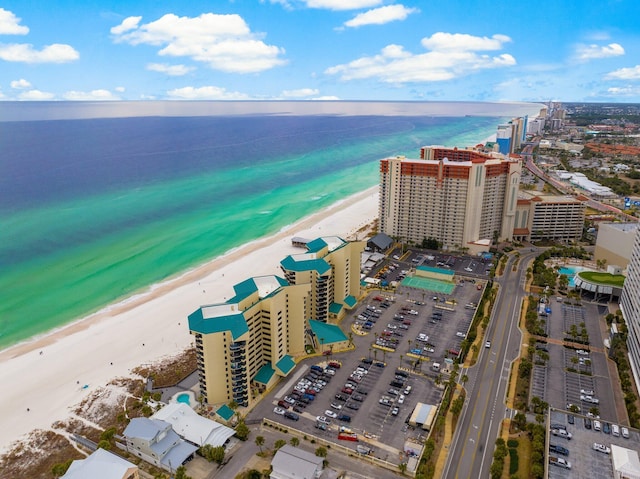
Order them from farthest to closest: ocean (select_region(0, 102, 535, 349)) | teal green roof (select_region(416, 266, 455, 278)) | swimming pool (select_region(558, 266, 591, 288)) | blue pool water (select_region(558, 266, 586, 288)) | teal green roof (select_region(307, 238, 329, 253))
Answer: teal green roof (select_region(416, 266, 455, 278)) → blue pool water (select_region(558, 266, 586, 288)) → swimming pool (select_region(558, 266, 591, 288)) → ocean (select_region(0, 102, 535, 349)) → teal green roof (select_region(307, 238, 329, 253))

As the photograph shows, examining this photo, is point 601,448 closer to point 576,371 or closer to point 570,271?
point 576,371

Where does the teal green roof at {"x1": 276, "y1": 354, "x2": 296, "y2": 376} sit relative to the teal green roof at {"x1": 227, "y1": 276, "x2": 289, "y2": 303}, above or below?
below

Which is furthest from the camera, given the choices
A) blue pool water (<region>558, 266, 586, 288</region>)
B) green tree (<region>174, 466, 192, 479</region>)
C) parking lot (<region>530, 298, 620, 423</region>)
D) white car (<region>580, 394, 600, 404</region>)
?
blue pool water (<region>558, 266, 586, 288</region>)

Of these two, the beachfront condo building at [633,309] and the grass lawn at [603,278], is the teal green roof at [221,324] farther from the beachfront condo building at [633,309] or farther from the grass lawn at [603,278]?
the grass lawn at [603,278]

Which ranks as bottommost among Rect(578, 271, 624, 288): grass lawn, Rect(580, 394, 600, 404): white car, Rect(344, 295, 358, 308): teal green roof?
Rect(580, 394, 600, 404): white car

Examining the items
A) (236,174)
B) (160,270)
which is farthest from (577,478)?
(236,174)

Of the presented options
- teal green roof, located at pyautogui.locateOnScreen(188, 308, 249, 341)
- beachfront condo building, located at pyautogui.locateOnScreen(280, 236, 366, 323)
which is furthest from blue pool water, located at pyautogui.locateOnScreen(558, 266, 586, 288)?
teal green roof, located at pyautogui.locateOnScreen(188, 308, 249, 341)

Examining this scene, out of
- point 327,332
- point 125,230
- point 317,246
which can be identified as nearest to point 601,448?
point 327,332

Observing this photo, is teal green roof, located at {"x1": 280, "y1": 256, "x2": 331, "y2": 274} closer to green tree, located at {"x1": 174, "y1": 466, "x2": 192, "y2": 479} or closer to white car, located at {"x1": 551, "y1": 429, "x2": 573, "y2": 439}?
green tree, located at {"x1": 174, "y1": 466, "x2": 192, "y2": 479}
